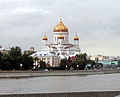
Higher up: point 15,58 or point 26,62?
point 15,58

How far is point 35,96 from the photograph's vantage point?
19703 mm

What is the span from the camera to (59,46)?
141 meters

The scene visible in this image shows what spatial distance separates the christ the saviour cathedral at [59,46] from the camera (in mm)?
131750

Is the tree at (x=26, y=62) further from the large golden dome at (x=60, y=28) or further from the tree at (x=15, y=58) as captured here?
the large golden dome at (x=60, y=28)

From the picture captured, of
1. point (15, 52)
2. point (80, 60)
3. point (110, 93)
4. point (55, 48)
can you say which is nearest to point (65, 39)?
A: point (55, 48)

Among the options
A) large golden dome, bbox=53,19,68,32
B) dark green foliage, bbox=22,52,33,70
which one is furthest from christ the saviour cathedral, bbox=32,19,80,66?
dark green foliage, bbox=22,52,33,70

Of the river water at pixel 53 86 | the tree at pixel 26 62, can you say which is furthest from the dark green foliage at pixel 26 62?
the river water at pixel 53 86

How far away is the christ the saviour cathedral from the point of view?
132 meters

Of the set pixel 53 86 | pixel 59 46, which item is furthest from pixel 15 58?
pixel 59 46

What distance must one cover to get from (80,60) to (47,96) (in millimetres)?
105401

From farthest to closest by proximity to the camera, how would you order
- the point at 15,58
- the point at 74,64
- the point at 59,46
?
1. the point at 59,46
2. the point at 74,64
3. the point at 15,58

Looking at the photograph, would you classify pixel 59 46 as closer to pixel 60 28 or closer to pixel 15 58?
pixel 60 28

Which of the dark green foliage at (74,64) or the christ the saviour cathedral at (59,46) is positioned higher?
the christ the saviour cathedral at (59,46)

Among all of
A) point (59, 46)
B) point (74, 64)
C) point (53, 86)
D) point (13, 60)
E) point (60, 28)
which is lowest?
point (53, 86)
